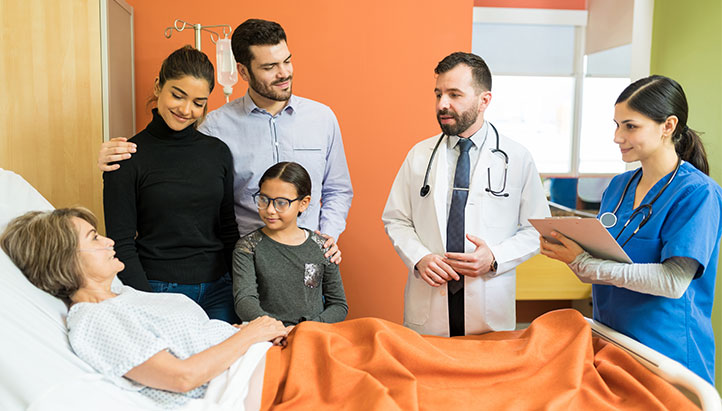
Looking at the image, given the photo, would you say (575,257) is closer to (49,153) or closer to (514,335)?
(514,335)

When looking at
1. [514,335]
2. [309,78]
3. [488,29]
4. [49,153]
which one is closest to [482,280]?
[514,335]

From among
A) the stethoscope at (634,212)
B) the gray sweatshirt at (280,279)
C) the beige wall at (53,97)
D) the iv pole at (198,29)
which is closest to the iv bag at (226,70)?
the iv pole at (198,29)

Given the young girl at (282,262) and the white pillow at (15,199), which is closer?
the white pillow at (15,199)

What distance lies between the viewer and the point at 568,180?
437 cm

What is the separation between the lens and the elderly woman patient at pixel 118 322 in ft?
4.69

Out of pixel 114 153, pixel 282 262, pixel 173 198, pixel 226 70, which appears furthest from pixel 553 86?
pixel 114 153

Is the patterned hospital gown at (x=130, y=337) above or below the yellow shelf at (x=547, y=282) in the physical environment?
above

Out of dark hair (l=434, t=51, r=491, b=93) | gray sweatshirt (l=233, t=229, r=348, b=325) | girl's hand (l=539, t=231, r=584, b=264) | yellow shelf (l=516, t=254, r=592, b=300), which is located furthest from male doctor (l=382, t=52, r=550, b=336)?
yellow shelf (l=516, t=254, r=592, b=300)

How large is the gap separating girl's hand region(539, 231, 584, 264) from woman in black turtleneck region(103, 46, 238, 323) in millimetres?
1165

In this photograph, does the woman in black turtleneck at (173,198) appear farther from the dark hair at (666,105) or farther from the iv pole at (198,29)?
the dark hair at (666,105)

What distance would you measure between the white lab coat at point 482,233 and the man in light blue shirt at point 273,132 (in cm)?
36

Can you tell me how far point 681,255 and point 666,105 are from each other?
49 centimetres

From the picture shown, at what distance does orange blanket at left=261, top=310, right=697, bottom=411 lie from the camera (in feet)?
4.72

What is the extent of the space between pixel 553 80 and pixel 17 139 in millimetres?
5159
